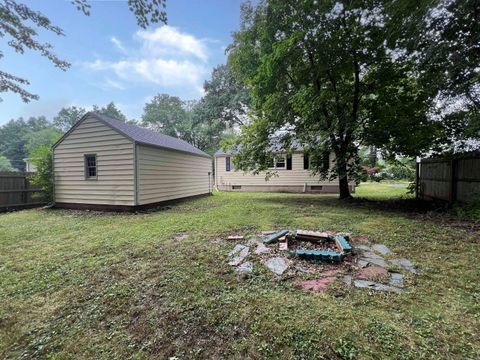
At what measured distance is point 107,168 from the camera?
8.59 meters

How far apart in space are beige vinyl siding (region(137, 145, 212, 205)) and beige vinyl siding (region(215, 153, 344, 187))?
12.1 feet

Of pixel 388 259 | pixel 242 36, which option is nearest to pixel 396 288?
pixel 388 259

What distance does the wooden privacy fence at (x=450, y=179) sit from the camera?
6.20 metres

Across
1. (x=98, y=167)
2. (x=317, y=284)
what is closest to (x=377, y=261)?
(x=317, y=284)

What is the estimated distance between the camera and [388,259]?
10.9 ft

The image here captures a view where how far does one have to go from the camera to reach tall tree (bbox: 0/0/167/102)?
3.06 metres

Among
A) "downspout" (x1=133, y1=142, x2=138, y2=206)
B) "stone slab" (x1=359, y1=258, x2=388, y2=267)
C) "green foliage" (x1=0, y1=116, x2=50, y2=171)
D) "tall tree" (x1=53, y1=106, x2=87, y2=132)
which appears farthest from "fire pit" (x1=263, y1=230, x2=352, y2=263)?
"tall tree" (x1=53, y1=106, x2=87, y2=132)

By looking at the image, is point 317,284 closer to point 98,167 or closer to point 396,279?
point 396,279

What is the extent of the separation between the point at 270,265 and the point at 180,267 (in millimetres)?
1265

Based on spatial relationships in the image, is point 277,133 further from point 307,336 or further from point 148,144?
point 307,336

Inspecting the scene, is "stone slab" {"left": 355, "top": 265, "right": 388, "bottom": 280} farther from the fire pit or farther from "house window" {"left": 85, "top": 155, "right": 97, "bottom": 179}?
"house window" {"left": 85, "top": 155, "right": 97, "bottom": 179}

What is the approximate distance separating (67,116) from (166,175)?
53.3 m

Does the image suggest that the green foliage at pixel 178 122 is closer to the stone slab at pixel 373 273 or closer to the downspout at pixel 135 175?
the downspout at pixel 135 175

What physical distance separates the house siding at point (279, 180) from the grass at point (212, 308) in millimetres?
10813
